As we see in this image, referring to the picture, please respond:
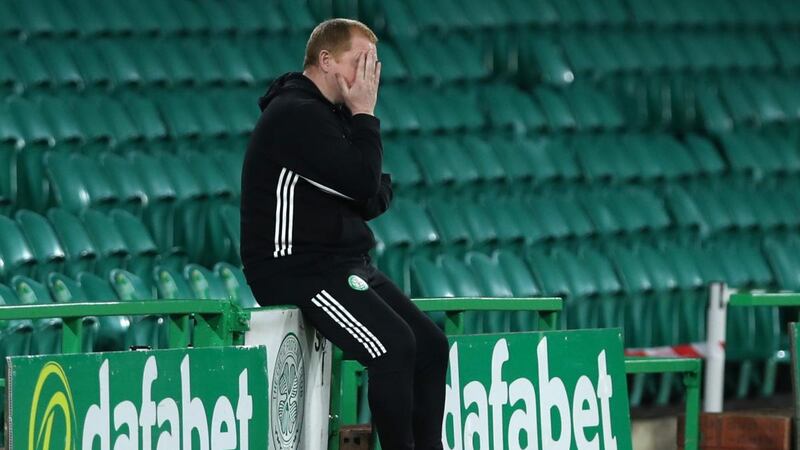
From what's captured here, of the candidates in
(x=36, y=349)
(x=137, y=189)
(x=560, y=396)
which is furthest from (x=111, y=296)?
(x=560, y=396)

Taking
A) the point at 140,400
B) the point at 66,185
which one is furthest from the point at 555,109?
the point at 140,400

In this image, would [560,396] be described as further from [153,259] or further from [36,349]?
[153,259]

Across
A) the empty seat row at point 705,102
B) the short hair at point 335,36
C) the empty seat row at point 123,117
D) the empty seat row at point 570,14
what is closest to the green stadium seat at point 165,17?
the empty seat row at point 123,117

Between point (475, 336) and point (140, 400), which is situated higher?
point (475, 336)

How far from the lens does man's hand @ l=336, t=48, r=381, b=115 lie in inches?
149

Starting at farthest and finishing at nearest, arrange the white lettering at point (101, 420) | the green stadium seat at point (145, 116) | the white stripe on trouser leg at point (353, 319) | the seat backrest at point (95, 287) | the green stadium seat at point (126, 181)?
the green stadium seat at point (145, 116)
the green stadium seat at point (126, 181)
the seat backrest at point (95, 287)
the white stripe on trouser leg at point (353, 319)
the white lettering at point (101, 420)

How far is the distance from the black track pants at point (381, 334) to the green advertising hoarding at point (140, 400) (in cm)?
17

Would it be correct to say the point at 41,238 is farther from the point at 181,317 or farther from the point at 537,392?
the point at 181,317

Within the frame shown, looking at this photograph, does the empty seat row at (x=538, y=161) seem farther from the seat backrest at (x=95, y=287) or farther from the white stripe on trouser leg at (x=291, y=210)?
the white stripe on trouser leg at (x=291, y=210)

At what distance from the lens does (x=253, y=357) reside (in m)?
3.68

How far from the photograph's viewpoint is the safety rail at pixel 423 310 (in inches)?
164

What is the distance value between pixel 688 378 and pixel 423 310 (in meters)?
1.10

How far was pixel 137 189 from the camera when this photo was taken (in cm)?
691

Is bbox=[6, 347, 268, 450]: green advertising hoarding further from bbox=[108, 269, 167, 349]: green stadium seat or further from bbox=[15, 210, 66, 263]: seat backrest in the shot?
bbox=[15, 210, 66, 263]: seat backrest
